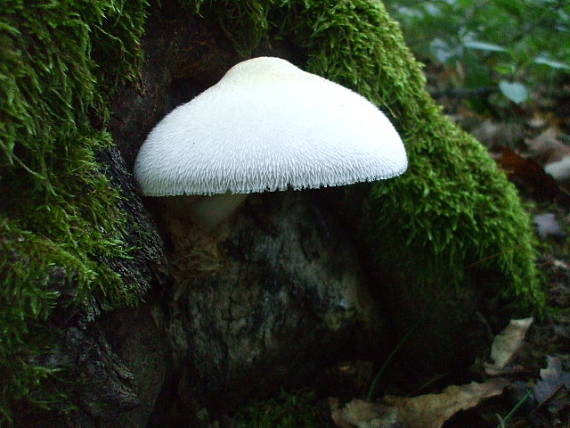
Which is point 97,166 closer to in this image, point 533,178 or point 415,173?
point 415,173

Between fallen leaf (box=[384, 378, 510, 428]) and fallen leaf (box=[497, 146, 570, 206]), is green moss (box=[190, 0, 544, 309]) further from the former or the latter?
fallen leaf (box=[497, 146, 570, 206])

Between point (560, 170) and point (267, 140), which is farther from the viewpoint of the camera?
point (560, 170)

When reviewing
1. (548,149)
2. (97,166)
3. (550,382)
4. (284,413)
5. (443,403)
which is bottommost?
(284,413)

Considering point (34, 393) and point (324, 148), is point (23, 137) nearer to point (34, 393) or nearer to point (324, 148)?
point (34, 393)

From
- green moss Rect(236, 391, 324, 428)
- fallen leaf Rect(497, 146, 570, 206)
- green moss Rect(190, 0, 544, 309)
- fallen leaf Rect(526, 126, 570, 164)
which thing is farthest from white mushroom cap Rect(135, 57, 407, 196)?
fallen leaf Rect(526, 126, 570, 164)

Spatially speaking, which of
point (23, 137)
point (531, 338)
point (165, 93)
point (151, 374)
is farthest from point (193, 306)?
point (531, 338)

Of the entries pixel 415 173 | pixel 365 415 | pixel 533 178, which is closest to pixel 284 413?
pixel 365 415
